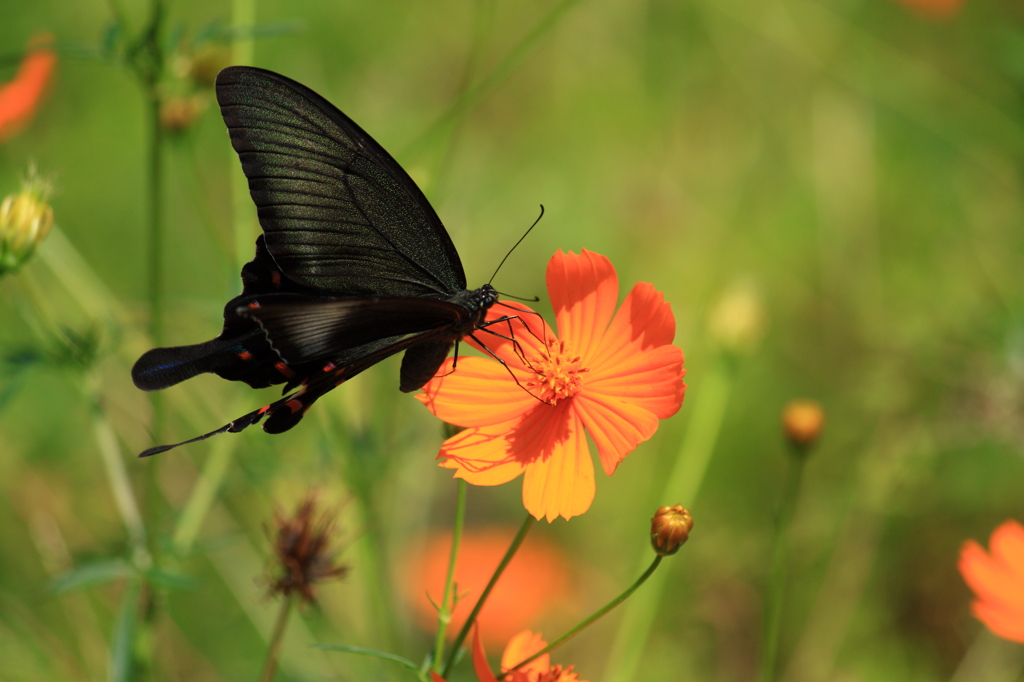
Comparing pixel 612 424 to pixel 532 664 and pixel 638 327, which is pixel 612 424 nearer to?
pixel 638 327

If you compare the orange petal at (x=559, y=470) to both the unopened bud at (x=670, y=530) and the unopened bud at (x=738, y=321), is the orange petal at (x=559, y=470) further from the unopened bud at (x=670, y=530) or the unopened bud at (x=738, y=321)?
the unopened bud at (x=738, y=321)

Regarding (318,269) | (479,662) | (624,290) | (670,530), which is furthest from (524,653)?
(624,290)

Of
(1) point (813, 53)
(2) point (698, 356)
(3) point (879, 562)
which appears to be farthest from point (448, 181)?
(3) point (879, 562)

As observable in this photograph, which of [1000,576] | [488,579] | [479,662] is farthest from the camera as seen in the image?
[488,579]

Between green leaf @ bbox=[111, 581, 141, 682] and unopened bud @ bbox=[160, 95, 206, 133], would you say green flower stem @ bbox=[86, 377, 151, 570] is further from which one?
unopened bud @ bbox=[160, 95, 206, 133]

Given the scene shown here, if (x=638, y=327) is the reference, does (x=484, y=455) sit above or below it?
below

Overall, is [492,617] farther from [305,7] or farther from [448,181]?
[305,7]

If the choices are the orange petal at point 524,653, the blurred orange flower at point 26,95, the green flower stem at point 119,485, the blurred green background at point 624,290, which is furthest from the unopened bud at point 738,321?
the blurred orange flower at point 26,95
